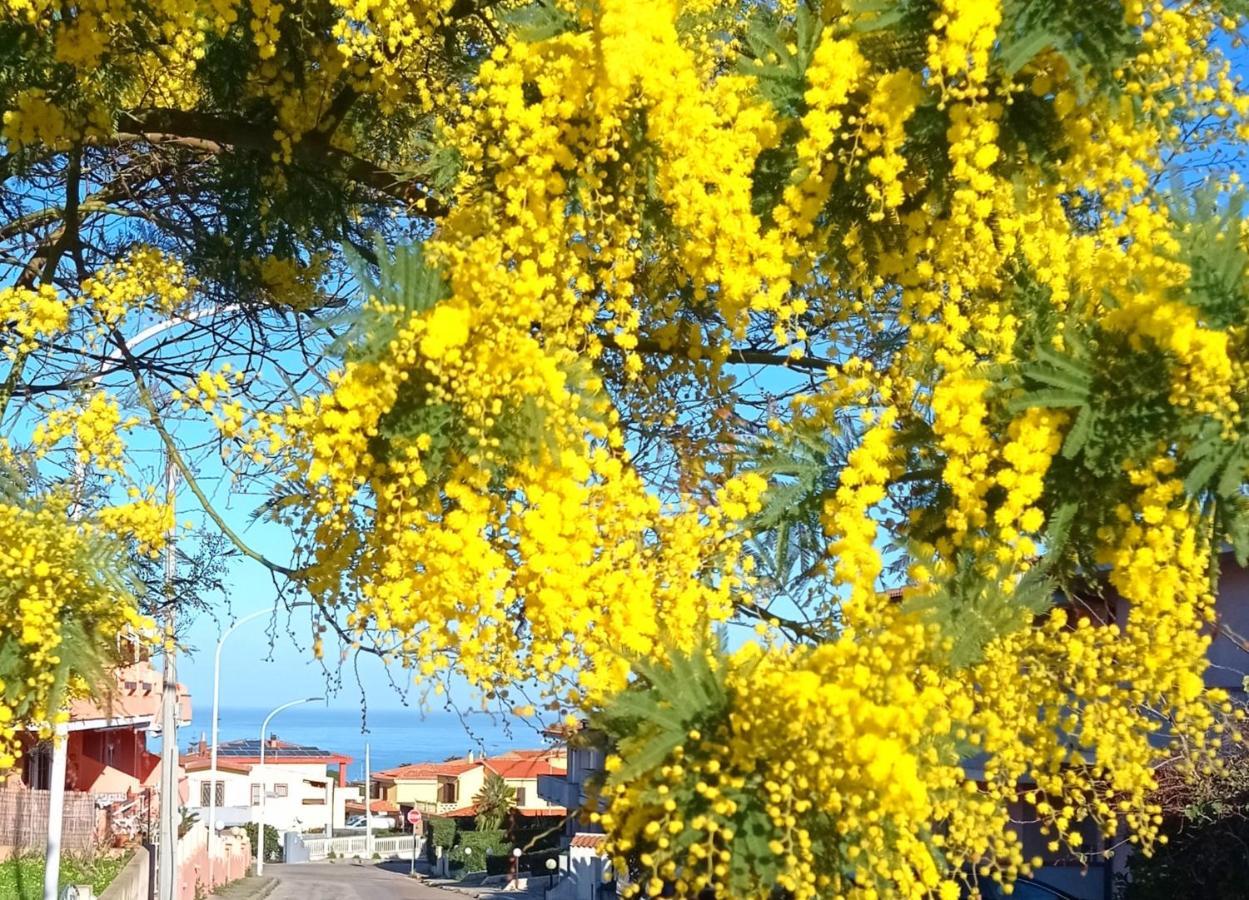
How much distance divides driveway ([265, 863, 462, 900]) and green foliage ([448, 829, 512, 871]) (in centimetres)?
184

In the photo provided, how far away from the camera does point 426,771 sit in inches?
2726

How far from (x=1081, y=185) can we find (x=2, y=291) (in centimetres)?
360

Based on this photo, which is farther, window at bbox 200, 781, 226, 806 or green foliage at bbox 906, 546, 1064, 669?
window at bbox 200, 781, 226, 806

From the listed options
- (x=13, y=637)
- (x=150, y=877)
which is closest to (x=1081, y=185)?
(x=13, y=637)

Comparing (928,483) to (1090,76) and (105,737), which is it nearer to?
(1090,76)

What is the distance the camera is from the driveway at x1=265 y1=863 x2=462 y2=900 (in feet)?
104

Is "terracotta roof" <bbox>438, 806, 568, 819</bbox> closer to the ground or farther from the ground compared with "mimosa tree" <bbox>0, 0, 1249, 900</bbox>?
closer to the ground

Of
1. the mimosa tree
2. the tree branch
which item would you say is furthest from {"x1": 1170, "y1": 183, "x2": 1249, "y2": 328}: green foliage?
the tree branch

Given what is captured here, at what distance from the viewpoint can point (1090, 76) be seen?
333 cm

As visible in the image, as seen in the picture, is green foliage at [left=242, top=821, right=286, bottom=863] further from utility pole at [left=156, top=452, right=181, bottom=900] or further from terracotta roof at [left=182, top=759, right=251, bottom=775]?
utility pole at [left=156, top=452, right=181, bottom=900]

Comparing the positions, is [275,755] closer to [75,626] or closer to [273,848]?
[273,848]

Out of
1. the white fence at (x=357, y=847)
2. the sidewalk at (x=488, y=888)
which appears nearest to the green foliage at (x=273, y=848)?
the white fence at (x=357, y=847)

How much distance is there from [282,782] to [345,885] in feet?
95.8

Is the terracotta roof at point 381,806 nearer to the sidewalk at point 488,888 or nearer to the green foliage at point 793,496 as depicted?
the sidewalk at point 488,888
